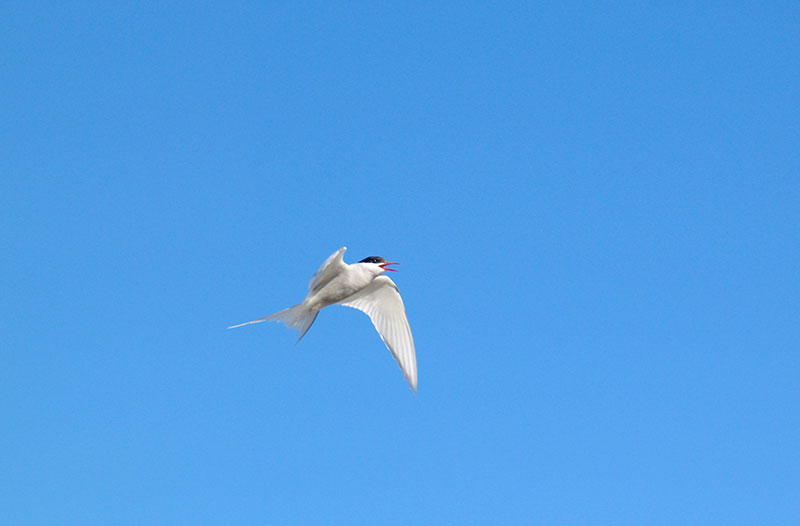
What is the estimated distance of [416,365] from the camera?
1051cm

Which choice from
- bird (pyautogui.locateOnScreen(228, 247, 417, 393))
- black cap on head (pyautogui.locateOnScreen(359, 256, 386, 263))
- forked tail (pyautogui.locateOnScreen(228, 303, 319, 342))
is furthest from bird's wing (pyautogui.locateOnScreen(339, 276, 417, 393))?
forked tail (pyautogui.locateOnScreen(228, 303, 319, 342))

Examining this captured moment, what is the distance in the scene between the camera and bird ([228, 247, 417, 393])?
9.75 metres

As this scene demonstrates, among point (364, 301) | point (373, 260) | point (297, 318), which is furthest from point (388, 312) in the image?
point (297, 318)

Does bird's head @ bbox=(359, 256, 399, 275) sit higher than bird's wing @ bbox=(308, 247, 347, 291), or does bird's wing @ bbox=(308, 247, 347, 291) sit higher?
bird's head @ bbox=(359, 256, 399, 275)

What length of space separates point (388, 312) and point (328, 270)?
205 cm

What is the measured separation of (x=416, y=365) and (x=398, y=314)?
1.03 meters

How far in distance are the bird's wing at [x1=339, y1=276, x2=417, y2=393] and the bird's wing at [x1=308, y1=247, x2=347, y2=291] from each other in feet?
3.61

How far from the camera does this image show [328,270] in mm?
9500

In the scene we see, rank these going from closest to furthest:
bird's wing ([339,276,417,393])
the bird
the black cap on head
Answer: the bird, the black cap on head, bird's wing ([339,276,417,393])

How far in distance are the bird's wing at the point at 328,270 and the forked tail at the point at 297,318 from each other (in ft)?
1.14

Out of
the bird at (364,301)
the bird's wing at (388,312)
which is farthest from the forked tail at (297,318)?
the bird's wing at (388,312)

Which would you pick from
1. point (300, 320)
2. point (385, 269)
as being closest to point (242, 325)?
point (300, 320)

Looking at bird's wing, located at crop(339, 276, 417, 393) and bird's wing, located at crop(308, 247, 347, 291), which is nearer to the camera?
bird's wing, located at crop(308, 247, 347, 291)

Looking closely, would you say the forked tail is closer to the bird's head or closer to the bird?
the bird
